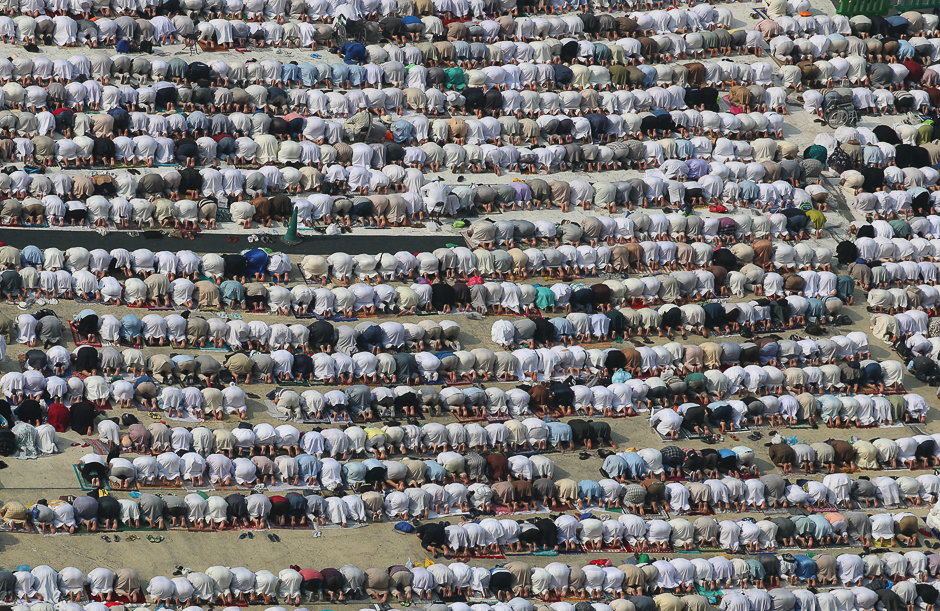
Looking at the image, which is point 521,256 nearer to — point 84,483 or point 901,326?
point 901,326

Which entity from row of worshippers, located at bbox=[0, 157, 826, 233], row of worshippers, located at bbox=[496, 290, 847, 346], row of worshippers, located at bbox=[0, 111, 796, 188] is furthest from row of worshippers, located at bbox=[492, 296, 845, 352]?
row of worshippers, located at bbox=[0, 111, 796, 188]

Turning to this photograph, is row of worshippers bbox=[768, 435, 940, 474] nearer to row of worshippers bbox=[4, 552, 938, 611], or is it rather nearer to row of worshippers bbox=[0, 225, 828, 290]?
row of worshippers bbox=[4, 552, 938, 611]

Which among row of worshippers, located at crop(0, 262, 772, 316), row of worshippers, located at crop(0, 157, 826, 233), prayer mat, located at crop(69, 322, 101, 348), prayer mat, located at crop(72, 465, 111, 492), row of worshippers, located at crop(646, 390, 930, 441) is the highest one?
row of worshippers, located at crop(0, 157, 826, 233)

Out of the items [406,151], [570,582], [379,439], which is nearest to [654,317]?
[406,151]

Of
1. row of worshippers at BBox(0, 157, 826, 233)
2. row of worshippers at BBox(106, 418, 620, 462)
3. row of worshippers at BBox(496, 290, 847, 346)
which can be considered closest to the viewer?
row of worshippers at BBox(106, 418, 620, 462)

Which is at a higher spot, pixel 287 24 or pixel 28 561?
pixel 287 24

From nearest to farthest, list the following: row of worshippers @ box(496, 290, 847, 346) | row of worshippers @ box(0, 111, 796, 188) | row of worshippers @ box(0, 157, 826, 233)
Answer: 1. row of worshippers @ box(496, 290, 847, 346)
2. row of worshippers @ box(0, 157, 826, 233)
3. row of worshippers @ box(0, 111, 796, 188)

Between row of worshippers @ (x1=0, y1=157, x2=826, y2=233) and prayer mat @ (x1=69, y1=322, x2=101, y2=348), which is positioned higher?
row of worshippers @ (x1=0, y1=157, x2=826, y2=233)

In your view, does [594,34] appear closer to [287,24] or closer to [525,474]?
[287,24]

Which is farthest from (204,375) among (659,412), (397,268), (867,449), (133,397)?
(867,449)
